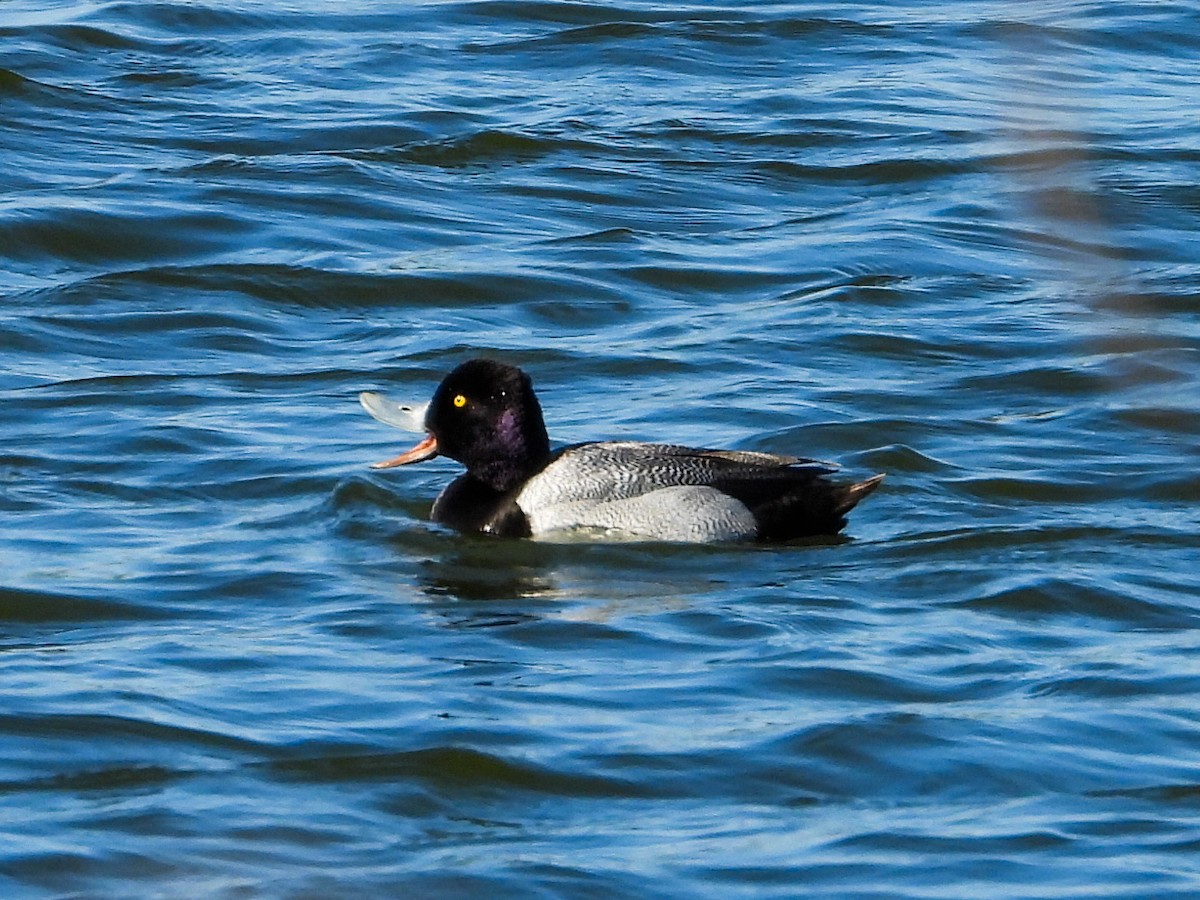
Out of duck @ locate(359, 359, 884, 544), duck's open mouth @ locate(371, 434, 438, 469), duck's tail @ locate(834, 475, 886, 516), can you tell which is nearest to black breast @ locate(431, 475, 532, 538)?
duck @ locate(359, 359, 884, 544)

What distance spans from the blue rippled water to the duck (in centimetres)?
14

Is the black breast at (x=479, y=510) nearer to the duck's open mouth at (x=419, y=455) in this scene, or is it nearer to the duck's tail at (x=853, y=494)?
the duck's open mouth at (x=419, y=455)

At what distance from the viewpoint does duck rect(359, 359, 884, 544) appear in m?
8.83

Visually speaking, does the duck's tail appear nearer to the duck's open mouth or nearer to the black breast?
the black breast

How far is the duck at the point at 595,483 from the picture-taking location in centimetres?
883

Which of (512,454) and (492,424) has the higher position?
(492,424)

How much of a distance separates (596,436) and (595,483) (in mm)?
1565

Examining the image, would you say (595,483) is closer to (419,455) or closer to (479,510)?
(479,510)

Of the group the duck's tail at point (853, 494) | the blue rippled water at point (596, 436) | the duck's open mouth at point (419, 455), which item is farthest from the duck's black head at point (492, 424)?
the duck's tail at point (853, 494)

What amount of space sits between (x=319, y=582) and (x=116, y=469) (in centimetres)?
178

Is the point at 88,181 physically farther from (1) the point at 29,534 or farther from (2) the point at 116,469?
(1) the point at 29,534

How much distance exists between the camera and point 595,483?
8.91m

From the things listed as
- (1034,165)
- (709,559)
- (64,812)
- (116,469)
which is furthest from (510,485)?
(1034,165)

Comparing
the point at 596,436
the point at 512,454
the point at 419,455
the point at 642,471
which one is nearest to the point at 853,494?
the point at 642,471
